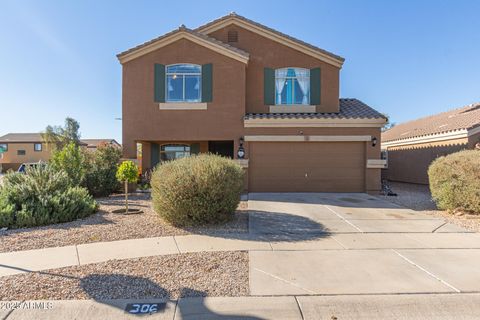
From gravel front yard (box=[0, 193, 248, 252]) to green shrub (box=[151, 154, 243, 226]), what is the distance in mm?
313

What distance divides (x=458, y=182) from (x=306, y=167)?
5.74 meters

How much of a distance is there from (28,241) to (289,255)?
18.5 ft

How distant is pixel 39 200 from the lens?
8391 millimetres

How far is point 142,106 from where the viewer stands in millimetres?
13672

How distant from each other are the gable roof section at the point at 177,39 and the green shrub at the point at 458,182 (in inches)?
353

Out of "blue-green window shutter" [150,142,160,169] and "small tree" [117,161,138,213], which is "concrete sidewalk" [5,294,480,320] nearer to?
"small tree" [117,161,138,213]

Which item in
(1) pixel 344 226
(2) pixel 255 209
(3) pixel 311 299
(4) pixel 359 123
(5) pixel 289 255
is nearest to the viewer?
(3) pixel 311 299

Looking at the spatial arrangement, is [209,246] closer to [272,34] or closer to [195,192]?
[195,192]

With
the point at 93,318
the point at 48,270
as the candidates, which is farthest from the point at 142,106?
the point at 93,318

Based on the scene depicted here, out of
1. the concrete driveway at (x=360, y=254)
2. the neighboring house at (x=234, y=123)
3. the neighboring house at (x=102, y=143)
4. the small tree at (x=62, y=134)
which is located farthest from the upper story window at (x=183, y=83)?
the small tree at (x=62, y=134)

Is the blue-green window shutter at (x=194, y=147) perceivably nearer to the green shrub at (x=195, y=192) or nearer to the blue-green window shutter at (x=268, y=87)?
the blue-green window shutter at (x=268, y=87)

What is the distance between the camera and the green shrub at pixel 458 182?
29.7 ft

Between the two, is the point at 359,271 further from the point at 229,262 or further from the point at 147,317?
the point at 147,317

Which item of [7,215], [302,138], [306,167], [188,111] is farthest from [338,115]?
[7,215]
